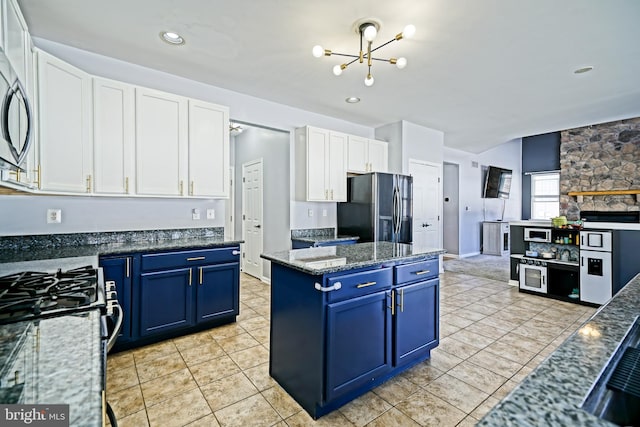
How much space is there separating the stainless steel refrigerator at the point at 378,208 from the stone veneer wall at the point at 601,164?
463cm

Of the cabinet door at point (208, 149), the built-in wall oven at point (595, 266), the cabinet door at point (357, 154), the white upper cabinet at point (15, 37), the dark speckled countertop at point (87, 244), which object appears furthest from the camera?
the cabinet door at point (357, 154)

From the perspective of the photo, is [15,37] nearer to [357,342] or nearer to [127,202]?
→ [127,202]

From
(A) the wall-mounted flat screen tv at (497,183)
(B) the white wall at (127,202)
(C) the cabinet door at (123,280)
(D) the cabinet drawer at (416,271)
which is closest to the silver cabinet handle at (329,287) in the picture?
(D) the cabinet drawer at (416,271)

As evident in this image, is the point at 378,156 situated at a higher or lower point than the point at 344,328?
higher

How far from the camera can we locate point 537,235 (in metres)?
4.46

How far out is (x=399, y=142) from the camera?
5137 millimetres

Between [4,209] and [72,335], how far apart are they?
2.55 meters

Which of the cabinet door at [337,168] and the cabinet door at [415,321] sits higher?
the cabinet door at [337,168]

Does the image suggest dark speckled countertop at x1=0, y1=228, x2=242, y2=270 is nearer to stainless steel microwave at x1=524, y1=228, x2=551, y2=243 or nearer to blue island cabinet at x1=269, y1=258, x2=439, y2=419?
blue island cabinet at x1=269, y1=258, x2=439, y2=419

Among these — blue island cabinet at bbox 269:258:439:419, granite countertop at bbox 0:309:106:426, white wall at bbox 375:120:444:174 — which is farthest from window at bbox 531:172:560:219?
granite countertop at bbox 0:309:106:426

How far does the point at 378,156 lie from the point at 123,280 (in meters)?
3.88

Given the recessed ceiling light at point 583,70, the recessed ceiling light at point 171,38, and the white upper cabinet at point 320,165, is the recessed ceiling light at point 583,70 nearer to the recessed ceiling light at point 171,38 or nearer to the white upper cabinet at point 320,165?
the white upper cabinet at point 320,165

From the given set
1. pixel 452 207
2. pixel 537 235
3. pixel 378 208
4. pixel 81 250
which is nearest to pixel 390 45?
pixel 378 208

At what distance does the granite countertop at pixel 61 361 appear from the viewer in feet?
1.98
